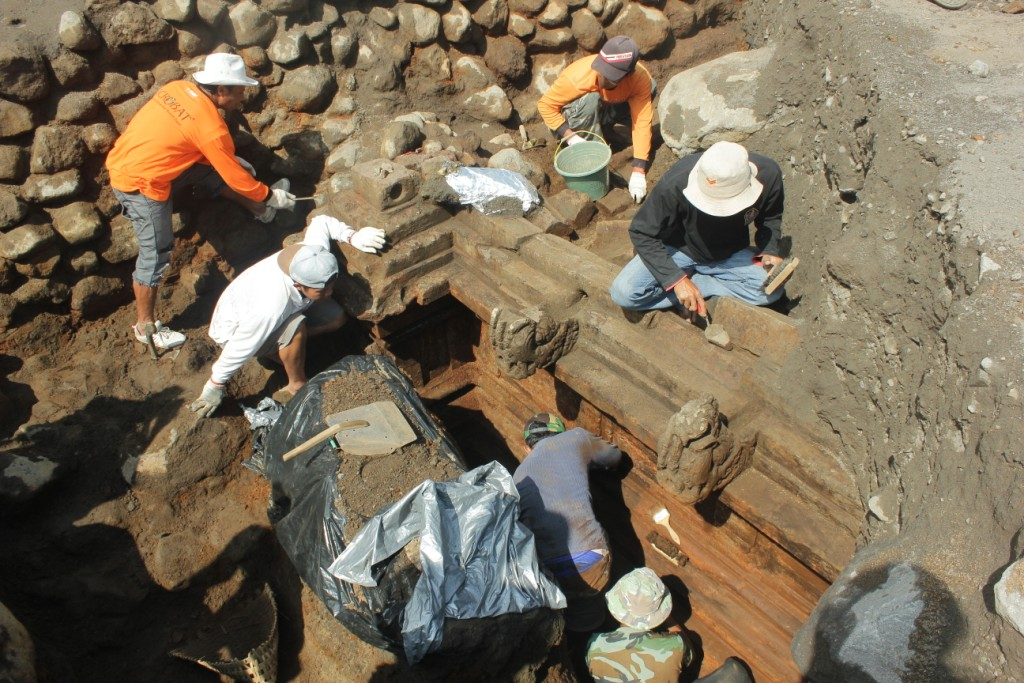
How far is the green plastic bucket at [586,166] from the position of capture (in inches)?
229

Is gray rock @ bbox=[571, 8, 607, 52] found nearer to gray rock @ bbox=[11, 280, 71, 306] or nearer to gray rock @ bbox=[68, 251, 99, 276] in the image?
gray rock @ bbox=[68, 251, 99, 276]

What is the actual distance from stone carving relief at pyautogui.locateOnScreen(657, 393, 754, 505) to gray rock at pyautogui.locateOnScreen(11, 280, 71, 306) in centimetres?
476

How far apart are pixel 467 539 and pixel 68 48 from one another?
485 centimetres

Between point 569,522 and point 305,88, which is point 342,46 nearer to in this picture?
point 305,88

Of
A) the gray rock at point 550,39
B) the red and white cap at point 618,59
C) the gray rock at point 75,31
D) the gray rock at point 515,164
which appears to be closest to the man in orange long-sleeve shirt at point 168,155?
the gray rock at point 75,31

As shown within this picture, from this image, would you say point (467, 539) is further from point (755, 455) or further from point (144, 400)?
point (144, 400)

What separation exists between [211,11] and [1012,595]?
6279mm

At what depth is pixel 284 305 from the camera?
448cm

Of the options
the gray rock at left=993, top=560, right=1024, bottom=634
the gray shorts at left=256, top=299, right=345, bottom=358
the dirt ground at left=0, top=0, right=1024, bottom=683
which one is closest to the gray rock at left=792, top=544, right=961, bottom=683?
the dirt ground at left=0, top=0, right=1024, bottom=683

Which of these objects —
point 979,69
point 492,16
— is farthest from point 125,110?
point 979,69

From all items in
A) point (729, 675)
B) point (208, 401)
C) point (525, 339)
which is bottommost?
point (729, 675)

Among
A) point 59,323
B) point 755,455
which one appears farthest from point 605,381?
point 59,323

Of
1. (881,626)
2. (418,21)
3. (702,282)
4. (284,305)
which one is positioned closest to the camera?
(881,626)

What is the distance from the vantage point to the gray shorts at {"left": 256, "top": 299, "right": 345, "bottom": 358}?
4.66 m
